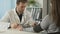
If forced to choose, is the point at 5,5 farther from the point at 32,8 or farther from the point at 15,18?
the point at 32,8

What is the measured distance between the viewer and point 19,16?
60.7 inches

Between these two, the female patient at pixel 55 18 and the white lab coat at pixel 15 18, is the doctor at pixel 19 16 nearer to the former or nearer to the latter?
the white lab coat at pixel 15 18

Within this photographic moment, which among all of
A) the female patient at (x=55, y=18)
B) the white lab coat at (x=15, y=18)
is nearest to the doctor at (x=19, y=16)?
the white lab coat at (x=15, y=18)

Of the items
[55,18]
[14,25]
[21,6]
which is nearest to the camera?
[55,18]

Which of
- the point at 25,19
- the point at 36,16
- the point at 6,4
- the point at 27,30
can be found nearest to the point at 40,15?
the point at 36,16

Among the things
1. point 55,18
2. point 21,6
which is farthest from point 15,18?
point 55,18

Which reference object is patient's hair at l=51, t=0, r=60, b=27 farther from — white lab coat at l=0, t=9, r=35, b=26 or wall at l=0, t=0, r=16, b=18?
wall at l=0, t=0, r=16, b=18

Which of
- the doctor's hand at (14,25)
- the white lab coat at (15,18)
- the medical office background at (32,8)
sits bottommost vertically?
the doctor's hand at (14,25)

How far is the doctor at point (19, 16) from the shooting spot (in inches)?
59.2

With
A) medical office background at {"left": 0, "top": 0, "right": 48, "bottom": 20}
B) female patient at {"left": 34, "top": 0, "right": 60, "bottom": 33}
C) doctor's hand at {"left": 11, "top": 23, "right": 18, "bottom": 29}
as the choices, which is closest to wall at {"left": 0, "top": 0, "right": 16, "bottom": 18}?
medical office background at {"left": 0, "top": 0, "right": 48, "bottom": 20}

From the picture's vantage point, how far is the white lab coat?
151 cm

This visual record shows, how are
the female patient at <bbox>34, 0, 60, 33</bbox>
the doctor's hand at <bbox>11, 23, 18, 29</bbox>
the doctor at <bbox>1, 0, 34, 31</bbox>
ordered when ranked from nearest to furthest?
the female patient at <bbox>34, 0, 60, 33</bbox> → the doctor's hand at <bbox>11, 23, 18, 29</bbox> → the doctor at <bbox>1, 0, 34, 31</bbox>

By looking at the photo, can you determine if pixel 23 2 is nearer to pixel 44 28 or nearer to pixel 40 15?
pixel 40 15

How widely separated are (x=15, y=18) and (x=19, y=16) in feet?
0.20
